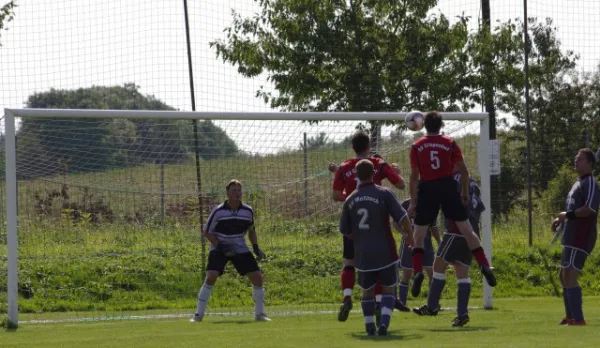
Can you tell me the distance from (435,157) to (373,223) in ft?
3.99

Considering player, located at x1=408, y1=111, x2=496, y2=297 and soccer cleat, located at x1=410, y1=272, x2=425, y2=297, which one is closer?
player, located at x1=408, y1=111, x2=496, y2=297

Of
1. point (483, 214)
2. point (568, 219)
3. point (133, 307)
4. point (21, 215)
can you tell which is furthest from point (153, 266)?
point (568, 219)

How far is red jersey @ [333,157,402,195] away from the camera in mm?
12008

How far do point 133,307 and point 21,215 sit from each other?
2346 millimetres

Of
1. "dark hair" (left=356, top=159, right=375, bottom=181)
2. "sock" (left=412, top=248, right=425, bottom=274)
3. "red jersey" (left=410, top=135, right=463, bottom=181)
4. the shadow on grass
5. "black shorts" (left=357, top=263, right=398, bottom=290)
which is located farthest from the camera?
"sock" (left=412, top=248, right=425, bottom=274)

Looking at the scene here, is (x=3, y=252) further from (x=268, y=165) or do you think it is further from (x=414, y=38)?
(x=414, y=38)

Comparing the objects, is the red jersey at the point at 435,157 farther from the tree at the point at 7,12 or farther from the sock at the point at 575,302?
the tree at the point at 7,12

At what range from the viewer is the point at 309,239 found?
16.9m

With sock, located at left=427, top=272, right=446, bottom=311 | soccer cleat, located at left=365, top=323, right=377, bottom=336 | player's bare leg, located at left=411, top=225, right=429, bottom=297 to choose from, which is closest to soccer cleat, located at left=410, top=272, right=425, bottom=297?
sock, located at left=427, top=272, right=446, bottom=311

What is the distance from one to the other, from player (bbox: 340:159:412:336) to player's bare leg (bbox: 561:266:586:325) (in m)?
2.35

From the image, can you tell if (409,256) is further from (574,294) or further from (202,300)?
(574,294)

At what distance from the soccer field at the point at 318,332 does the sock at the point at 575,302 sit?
8.2 inches

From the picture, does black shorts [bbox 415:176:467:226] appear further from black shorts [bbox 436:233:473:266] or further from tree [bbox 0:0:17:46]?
tree [bbox 0:0:17:46]

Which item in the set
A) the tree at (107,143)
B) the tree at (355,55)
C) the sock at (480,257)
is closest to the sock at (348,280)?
the sock at (480,257)
